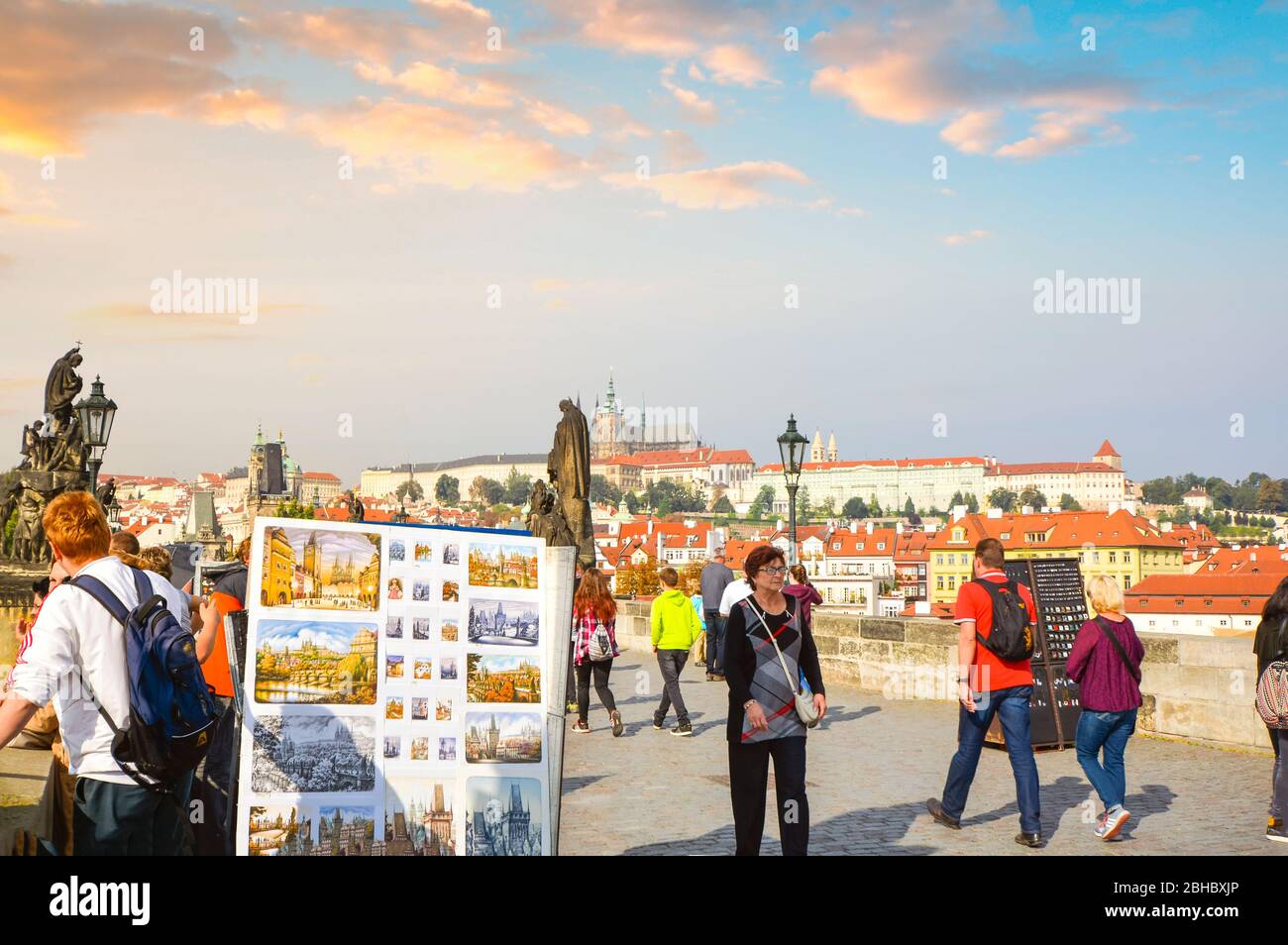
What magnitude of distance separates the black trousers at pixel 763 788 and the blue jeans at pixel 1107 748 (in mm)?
2081

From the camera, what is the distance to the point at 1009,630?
684 cm

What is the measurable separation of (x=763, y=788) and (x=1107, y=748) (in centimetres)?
240

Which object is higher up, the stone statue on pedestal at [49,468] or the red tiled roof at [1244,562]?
the stone statue on pedestal at [49,468]

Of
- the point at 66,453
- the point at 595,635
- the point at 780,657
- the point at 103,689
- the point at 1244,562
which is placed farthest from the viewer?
the point at 1244,562

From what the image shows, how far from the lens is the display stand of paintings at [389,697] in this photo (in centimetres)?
433

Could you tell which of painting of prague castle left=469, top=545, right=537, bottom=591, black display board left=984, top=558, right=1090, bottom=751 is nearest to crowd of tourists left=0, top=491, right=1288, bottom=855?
painting of prague castle left=469, top=545, right=537, bottom=591

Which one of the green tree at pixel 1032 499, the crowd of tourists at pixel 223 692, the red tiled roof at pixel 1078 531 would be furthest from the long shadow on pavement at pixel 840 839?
the green tree at pixel 1032 499

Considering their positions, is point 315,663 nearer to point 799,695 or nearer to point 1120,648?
point 799,695

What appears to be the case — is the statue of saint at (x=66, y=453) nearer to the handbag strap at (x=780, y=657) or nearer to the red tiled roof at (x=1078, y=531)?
the handbag strap at (x=780, y=657)

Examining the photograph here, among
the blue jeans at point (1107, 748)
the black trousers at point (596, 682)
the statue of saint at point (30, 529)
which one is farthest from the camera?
the statue of saint at point (30, 529)

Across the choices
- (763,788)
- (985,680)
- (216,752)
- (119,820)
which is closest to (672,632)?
(985,680)
